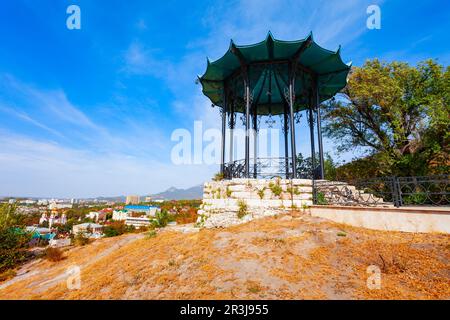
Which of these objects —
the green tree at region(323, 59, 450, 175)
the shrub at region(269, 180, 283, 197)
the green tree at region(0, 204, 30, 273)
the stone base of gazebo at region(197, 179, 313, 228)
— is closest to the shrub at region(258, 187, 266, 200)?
the stone base of gazebo at region(197, 179, 313, 228)

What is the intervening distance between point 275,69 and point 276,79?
2132 millimetres

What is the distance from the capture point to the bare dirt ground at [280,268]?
12.5ft

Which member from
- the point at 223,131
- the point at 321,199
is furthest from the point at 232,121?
the point at 321,199

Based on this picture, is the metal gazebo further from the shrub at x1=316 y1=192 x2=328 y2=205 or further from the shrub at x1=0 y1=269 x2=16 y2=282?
the shrub at x1=0 y1=269 x2=16 y2=282

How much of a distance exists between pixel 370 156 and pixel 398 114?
11.3 feet

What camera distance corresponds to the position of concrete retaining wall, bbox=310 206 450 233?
18.9 ft

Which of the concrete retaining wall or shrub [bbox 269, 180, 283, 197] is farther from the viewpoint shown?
shrub [bbox 269, 180, 283, 197]

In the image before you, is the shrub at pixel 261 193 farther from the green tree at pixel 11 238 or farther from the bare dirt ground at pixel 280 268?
the green tree at pixel 11 238

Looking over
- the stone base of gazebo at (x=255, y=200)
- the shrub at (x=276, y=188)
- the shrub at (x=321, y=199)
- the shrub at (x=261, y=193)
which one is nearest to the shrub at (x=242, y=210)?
the stone base of gazebo at (x=255, y=200)

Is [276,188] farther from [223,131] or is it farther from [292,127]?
[223,131]

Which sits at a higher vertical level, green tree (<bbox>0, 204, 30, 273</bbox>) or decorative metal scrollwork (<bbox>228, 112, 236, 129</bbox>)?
decorative metal scrollwork (<bbox>228, 112, 236, 129</bbox>)

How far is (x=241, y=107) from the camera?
15188mm

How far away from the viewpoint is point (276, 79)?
13.3 meters
